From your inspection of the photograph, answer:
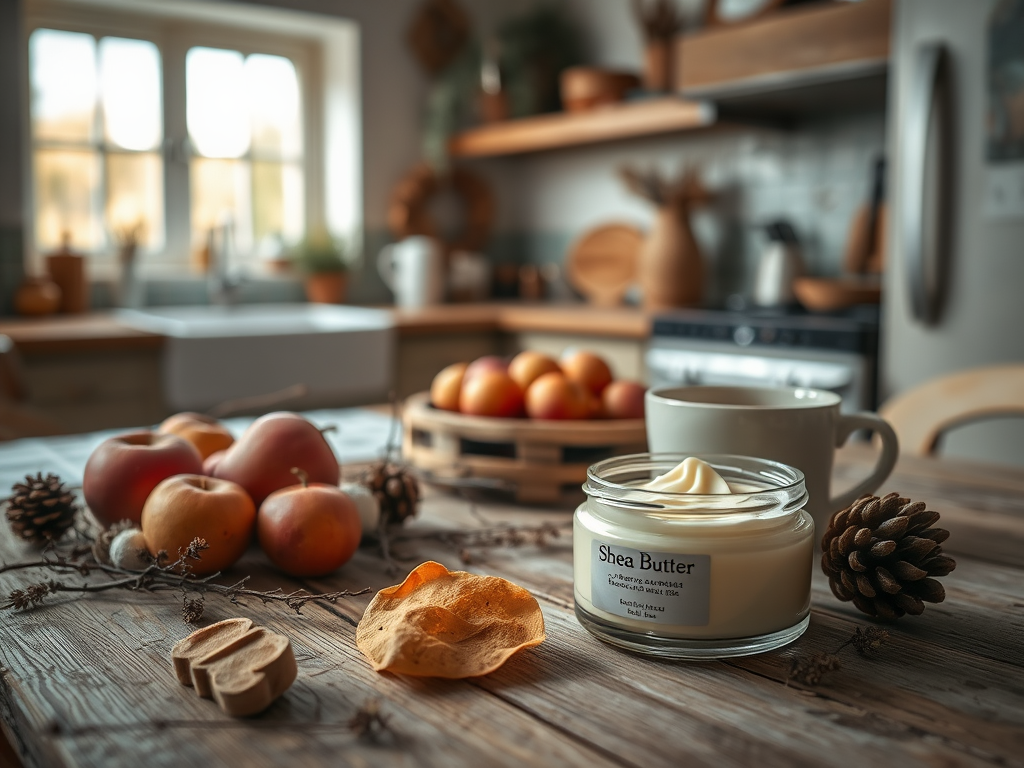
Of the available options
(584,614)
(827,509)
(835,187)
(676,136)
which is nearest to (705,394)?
(827,509)

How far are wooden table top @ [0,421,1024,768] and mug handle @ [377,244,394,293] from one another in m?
3.10

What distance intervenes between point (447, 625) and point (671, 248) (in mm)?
2799

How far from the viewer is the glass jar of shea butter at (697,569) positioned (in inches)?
22.4

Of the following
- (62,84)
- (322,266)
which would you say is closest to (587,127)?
(322,266)

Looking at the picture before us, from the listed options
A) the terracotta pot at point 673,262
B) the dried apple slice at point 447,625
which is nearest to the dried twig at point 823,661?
the dried apple slice at point 447,625

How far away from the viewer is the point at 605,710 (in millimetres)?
510

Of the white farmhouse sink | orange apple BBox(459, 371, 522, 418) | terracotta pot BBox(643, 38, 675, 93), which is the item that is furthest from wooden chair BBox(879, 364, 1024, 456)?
terracotta pot BBox(643, 38, 675, 93)

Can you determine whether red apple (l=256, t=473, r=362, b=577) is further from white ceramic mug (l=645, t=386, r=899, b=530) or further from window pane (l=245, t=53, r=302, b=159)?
window pane (l=245, t=53, r=302, b=159)

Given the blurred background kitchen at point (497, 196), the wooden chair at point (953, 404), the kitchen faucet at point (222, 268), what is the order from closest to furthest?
the wooden chair at point (953, 404), the blurred background kitchen at point (497, 196), the kitchen faucet at point (222, 268)

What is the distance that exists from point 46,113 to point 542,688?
3466 mm

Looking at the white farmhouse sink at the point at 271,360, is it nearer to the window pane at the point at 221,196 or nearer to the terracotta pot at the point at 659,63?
the window pane at the point at 221,196

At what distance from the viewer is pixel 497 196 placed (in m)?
4.27

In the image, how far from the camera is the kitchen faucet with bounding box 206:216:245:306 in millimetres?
3391

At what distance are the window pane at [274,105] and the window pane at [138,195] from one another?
0.43 metres
